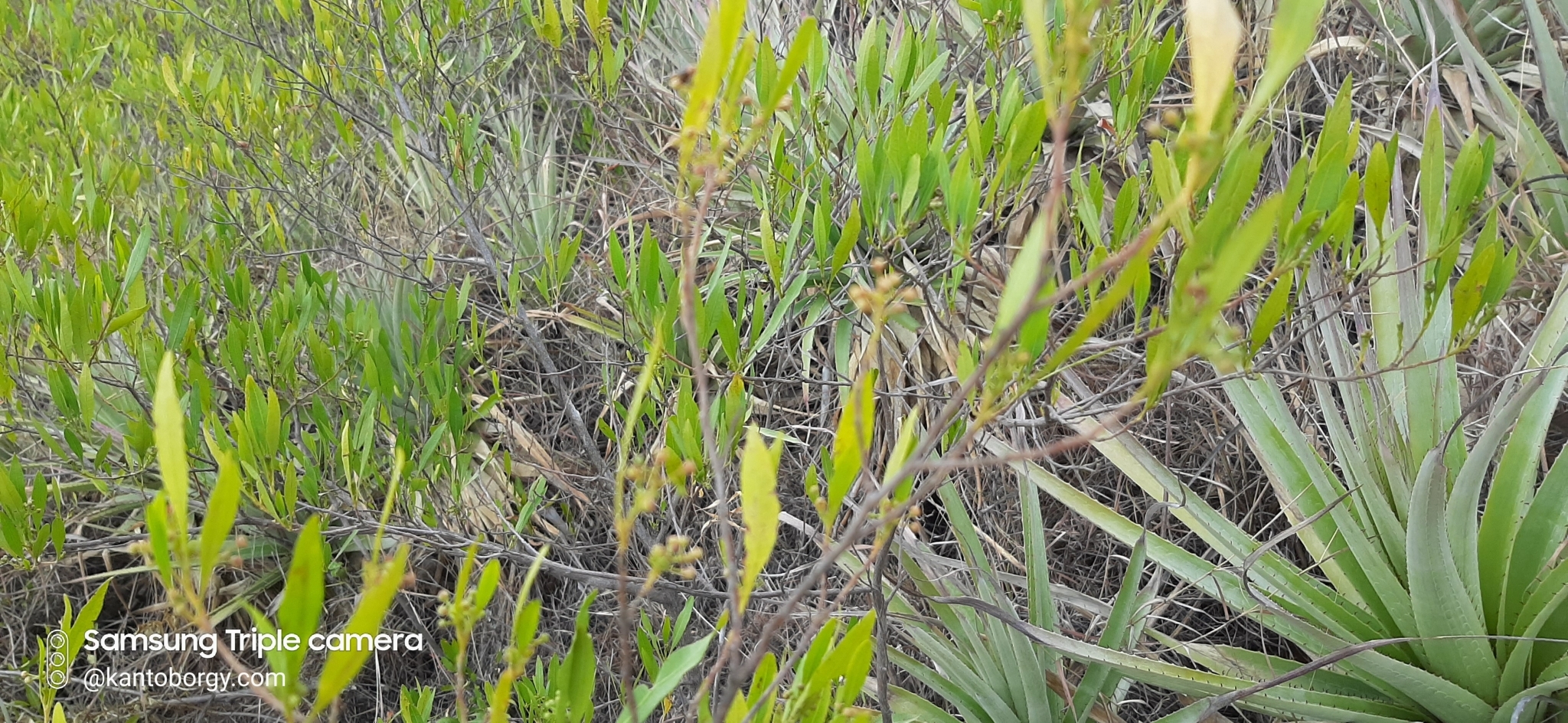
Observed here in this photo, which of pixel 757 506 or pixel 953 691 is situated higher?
pixel 757 506

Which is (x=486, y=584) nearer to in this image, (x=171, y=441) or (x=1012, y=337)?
(x=171, y=441)

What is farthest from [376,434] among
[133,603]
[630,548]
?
[133,603]

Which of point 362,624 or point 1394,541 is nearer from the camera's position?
point 362,624

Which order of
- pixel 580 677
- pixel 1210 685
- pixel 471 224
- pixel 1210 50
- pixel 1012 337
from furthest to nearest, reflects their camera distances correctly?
pixel 471 224 → pixel 1210 685 → pixel 580 677 → pixel 1012 337 → pixel 1210 50

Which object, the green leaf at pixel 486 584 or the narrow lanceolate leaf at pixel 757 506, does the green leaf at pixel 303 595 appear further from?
the narrow lanceolate leaf at pixel 757 506

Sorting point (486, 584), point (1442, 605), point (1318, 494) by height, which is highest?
point (486, 584)

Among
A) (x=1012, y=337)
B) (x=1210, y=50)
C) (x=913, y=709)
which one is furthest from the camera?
(x=913, y=709)

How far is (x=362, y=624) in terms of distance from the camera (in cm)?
43

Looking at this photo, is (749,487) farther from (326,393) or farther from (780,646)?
(326,393)

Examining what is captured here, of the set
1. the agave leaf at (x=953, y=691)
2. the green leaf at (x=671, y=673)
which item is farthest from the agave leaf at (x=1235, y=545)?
the green leaf at (x=671, y=673)

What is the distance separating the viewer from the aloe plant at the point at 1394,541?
1145 mm

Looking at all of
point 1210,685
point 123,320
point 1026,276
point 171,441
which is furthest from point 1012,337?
point 123,320

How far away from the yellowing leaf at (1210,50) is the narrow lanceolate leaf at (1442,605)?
973mm

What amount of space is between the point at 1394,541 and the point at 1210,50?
1.19 metres
